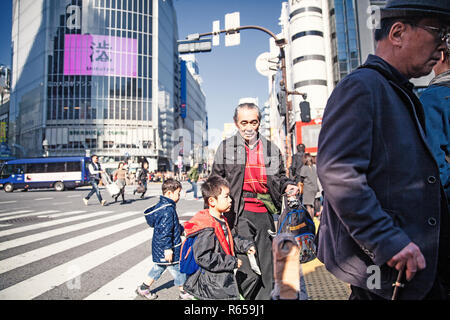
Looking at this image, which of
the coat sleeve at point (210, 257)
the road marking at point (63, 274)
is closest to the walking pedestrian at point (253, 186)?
the coat sleeve at point (210, 257)

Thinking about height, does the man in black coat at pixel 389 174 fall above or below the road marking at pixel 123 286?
above

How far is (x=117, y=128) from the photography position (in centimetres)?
5256

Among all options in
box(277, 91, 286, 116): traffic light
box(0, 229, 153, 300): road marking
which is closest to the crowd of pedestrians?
box(0, 229, 153, 300): road marking

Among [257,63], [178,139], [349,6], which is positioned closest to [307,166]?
[257,63]

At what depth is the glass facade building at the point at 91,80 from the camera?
168ft

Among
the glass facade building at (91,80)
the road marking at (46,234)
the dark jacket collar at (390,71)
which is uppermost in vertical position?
the glass facade building at (91,80)

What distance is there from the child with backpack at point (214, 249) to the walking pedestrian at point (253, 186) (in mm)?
130

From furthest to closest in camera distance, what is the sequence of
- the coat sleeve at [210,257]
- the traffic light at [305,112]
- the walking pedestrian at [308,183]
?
the traffic light at [305,112]
the walking pedestrian at [308,183]
the coat sleeve at [210,257]

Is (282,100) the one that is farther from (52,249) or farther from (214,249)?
(214,249)

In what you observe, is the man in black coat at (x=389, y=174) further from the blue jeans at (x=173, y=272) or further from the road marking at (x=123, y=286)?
the road marking at (x=123, y=286)

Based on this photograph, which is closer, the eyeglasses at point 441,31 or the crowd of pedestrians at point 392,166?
the crowd of pedestrians at point 392,166

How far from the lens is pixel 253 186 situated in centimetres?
244

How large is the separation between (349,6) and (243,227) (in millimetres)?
38088
